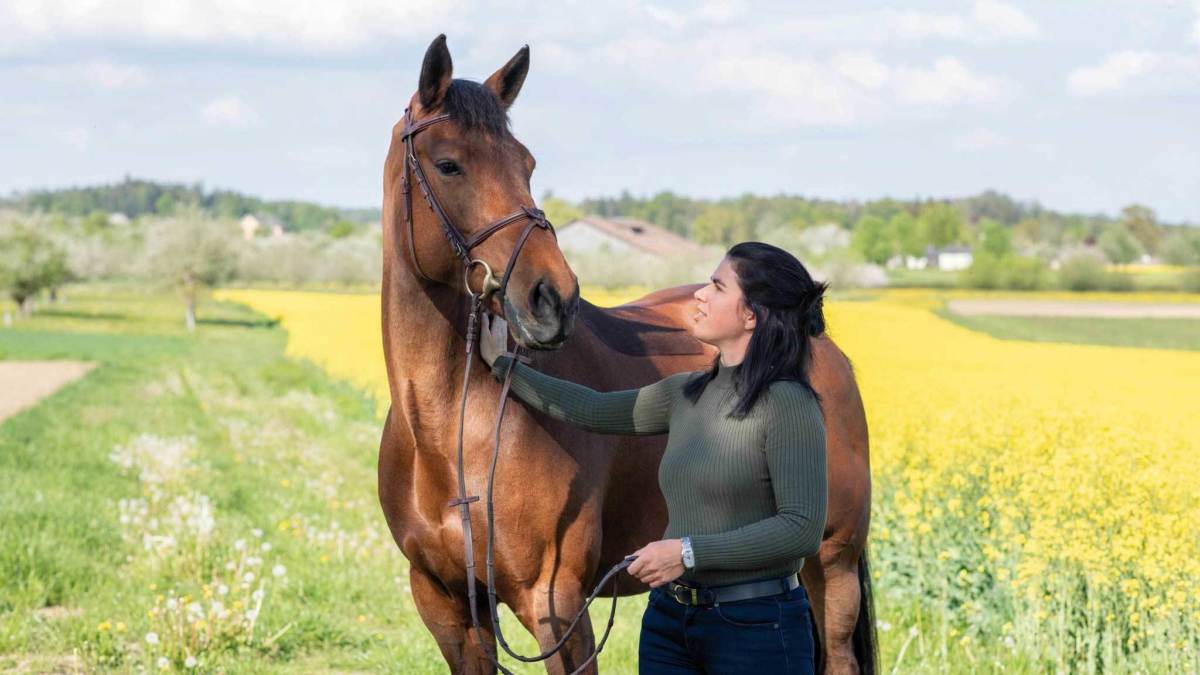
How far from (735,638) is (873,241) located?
59.4m

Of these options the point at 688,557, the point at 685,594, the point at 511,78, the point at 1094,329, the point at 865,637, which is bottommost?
the point at 1094,329

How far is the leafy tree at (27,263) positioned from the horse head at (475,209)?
2372 inches

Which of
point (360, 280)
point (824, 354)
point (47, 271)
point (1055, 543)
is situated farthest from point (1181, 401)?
point (360, 280)

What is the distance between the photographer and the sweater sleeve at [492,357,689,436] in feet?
11.6

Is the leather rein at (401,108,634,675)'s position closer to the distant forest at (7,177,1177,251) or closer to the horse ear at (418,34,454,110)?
the horse ear at (418,34,454,110)

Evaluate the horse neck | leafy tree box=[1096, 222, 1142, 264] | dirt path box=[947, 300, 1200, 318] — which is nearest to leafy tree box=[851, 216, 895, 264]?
leafy tree box=[1096, 222, 1142, 264]

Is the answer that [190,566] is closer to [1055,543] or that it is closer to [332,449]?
[1055,543]

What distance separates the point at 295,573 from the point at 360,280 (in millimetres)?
78208

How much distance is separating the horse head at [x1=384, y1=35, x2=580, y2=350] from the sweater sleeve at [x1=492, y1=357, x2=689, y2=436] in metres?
0.31

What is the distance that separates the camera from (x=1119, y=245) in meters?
65.1

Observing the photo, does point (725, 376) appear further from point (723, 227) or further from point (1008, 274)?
point (723, 227)

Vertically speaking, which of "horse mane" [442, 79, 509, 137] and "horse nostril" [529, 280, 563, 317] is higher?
"horse mane" [442, 79, 509, 137]

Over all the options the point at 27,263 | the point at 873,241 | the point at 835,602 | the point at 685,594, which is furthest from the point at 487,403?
the point at 27,263

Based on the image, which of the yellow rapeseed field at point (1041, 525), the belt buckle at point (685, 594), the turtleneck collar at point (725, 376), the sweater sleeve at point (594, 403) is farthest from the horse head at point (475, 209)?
the yellow rapeseed field at point (1041, 525)
